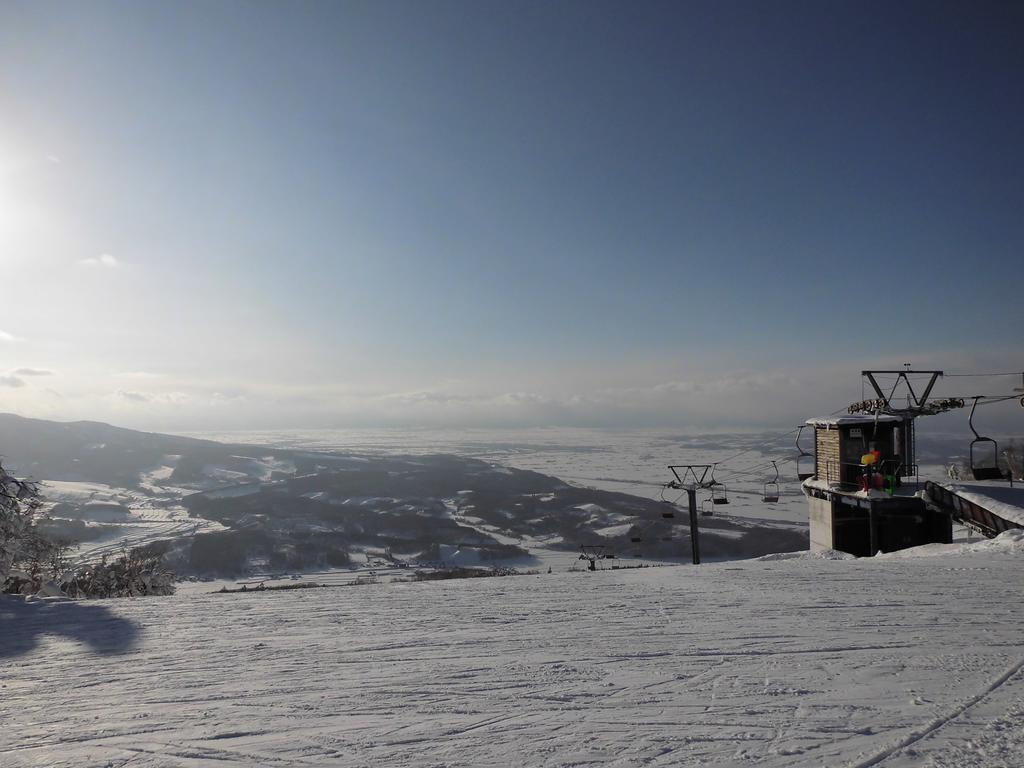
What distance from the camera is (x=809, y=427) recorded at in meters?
24.2

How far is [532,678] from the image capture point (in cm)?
559

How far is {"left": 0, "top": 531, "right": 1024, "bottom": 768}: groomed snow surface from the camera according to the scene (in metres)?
4.14

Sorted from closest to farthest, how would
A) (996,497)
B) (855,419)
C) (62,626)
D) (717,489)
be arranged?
(62,626) → (996,497) → (855,419) → (717,489)

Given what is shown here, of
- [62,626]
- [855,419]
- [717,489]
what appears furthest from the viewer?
[717,489]

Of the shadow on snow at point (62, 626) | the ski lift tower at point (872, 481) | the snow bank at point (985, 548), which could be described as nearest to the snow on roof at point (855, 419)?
the ski lift tower at point (872, 481)

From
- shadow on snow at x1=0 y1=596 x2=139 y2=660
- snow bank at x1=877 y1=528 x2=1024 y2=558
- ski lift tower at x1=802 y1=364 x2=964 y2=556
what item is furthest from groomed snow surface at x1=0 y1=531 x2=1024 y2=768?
ski lift tower at x1=802 y1=364 x2=964 y2=556

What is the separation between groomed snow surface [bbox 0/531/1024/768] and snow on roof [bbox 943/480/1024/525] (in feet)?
23.4

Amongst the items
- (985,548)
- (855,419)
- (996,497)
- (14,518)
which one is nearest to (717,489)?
(855,419)

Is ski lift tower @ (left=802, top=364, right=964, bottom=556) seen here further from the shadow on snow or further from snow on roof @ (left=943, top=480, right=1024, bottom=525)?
the shadow on snow

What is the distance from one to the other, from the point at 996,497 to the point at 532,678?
58.8 ft

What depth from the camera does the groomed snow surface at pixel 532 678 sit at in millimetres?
4145

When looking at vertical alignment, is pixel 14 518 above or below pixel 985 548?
above

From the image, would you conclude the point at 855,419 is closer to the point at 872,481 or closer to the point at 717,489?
the point at 872,481

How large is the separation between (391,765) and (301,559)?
50.5m
